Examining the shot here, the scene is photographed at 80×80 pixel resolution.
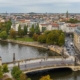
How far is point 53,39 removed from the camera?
4631 centimetres

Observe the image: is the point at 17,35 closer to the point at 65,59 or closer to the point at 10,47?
the point at 10,47

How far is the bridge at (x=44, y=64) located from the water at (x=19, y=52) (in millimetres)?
6883

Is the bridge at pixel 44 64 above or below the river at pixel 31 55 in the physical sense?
above

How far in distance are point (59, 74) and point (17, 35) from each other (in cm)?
3149

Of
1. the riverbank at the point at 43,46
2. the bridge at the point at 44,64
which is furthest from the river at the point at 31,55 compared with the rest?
the riverbank at the point at 43,46

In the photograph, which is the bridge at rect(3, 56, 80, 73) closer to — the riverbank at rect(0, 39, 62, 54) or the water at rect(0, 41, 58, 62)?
the water at rect(0, 41, 58, 62)

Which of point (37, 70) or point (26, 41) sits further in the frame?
point (26, 41)

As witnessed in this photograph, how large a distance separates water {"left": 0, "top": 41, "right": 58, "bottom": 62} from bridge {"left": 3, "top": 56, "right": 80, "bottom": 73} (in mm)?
6883

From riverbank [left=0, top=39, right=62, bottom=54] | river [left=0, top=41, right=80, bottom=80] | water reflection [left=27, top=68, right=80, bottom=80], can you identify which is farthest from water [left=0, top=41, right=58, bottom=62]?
water reflection [left=27, top=68, right=80, bottom=80]

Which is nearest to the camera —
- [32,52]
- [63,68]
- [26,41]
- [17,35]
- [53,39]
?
[63,68]

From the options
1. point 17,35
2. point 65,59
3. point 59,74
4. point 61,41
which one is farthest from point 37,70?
point 17,35

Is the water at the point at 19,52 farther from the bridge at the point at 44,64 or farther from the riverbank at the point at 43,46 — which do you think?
the bridge at the point at 44,64

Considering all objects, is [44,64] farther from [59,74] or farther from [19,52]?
[19,52]

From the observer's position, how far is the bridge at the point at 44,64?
27.5 m
